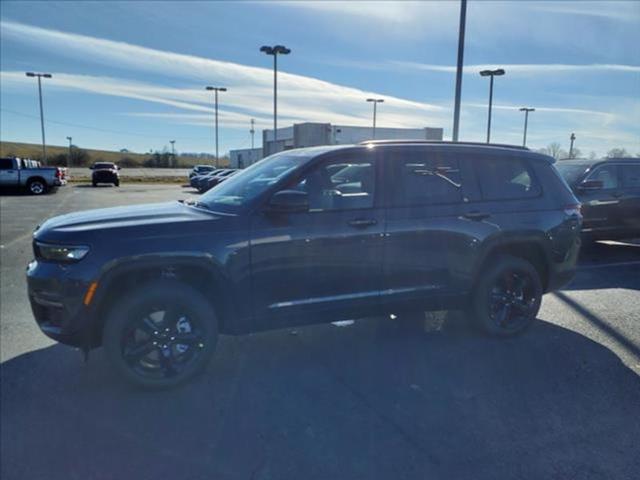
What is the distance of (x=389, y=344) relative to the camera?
4.59m

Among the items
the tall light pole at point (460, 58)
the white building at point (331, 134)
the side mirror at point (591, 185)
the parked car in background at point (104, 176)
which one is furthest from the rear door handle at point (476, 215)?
the white building at point (331, 134)

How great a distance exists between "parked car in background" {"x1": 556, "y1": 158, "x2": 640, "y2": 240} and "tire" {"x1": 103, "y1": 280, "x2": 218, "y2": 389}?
25.2 feet

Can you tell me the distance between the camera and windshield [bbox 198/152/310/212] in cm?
395

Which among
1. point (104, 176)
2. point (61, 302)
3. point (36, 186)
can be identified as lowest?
point (36, 186)

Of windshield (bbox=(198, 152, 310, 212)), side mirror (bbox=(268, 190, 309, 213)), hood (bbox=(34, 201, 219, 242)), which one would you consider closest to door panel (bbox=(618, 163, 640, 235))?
windshield (bbox=(198, 152, 310, 212))

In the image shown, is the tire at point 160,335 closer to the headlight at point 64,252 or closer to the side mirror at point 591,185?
the headlight at point 64,252

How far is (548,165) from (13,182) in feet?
96.7

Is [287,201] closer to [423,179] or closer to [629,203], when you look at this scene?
[423,179]

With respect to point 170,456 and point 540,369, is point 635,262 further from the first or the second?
point 170,456

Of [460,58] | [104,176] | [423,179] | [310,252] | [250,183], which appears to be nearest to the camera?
[310,252]

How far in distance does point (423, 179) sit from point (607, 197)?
626 centimetres

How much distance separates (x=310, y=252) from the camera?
385 cm

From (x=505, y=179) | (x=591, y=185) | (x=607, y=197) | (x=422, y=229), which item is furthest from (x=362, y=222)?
(x=607, y=197)

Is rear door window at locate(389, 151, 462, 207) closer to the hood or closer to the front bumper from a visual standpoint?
the hood
